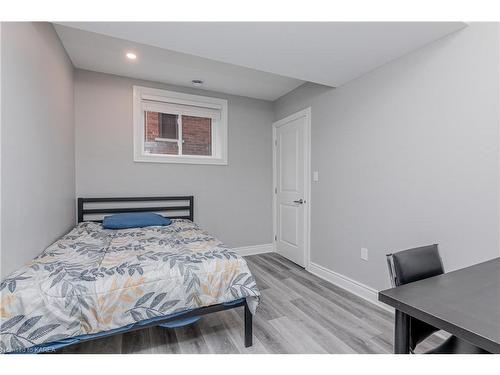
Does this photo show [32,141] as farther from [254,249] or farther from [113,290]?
[254,249]

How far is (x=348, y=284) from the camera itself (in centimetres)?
266

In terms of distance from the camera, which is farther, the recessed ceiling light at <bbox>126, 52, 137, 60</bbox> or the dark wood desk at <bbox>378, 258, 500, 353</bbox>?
the recessed ceiling light at <bbox>126, 52, 137, 60</bbox>

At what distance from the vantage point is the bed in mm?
1245

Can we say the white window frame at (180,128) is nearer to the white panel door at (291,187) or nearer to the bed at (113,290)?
the white panel door at (291,187)

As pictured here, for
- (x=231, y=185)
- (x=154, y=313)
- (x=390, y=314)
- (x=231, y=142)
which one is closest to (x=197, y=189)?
(x=231, y=185)

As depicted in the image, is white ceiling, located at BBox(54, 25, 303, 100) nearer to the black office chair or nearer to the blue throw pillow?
the blue throw pillow

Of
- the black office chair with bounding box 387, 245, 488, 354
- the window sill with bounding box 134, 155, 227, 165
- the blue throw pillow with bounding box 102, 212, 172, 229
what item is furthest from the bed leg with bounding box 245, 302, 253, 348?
the window sill with bounding box 134, 155, 227, 165

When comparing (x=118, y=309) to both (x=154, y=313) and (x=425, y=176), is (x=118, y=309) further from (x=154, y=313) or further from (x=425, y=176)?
(x=425, y=176)

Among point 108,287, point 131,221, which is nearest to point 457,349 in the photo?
point 108,287

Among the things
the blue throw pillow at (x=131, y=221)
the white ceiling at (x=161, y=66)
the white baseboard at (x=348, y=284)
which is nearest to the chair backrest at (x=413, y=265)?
the white baseboard at (x=348, y=284)

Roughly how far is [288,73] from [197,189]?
1956mm

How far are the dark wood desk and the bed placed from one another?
992mm

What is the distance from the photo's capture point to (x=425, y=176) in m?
1.99
